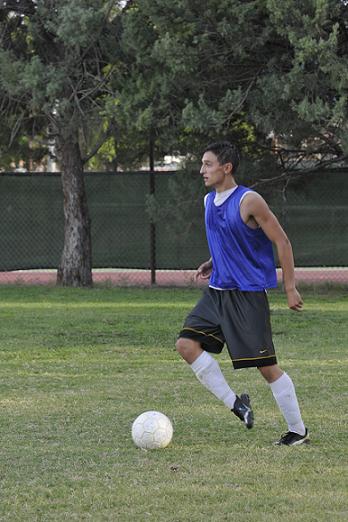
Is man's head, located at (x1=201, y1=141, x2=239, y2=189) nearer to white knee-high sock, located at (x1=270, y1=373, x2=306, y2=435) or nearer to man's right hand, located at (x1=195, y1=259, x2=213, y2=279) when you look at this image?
man's right hand, located at (x1=195, y1=259, x2=213, y2=279)

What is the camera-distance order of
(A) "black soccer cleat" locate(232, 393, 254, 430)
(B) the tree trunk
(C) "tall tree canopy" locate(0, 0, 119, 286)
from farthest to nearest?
(B) the tree trunk < (C) "tall tree canopy" locate(0, 0, 119, 286) < (A) "black soccer cleat" locate(232, 393, 254, 430)

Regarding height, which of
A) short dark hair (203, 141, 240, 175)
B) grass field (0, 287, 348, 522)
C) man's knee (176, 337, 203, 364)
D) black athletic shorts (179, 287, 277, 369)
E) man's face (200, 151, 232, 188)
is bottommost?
grass field (0, 287, 348, 522)

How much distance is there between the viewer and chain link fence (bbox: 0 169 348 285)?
57.5 ft

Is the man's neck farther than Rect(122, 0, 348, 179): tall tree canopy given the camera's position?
No

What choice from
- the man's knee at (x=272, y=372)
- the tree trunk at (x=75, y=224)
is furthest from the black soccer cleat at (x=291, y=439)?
the tree trunk at (x=75, y=224)

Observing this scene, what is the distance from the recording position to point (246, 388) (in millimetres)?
8750

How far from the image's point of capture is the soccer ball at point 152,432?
634cm

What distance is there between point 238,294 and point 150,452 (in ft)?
3.60

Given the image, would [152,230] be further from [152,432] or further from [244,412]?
[152,432]

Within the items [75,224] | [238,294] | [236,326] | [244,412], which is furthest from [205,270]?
[75,224]

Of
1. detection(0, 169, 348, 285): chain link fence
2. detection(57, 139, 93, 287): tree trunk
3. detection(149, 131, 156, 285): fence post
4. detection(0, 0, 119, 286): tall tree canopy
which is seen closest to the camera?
detection(0, 0, 119, 286): tall tree canopy

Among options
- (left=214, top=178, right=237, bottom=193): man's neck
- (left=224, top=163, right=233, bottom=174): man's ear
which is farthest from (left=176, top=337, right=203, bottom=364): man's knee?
(left=224, top=163, right=233, bottom=174): man's ear

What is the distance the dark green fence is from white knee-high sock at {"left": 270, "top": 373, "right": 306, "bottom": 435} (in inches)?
415

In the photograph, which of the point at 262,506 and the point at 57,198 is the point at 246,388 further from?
the point at 57,198
